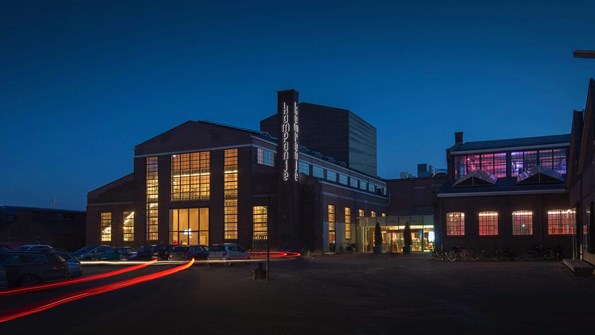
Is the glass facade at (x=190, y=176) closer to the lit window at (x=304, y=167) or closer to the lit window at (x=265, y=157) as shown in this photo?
the lit window at (x=265, y=157)

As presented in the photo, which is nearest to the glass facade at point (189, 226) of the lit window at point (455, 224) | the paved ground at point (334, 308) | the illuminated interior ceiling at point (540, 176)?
the lit window at point (455, 224)

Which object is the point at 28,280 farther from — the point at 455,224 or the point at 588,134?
the point at 455,224

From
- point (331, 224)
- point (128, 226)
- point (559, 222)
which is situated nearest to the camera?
point (559, 222)

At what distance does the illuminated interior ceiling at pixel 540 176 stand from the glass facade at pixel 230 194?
99.0 ft

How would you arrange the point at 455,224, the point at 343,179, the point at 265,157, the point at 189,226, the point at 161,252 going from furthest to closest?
1. the point at 343,179
2. the point at 189,226
3. the point at 265,157
4. the point at 161,252
5. the point at 455,224

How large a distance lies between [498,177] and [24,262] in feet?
135

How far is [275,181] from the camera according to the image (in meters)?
66.6

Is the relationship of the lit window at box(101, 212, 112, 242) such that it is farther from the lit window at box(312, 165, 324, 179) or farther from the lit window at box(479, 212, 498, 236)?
the lit window at box(479, 212, 498, 236)

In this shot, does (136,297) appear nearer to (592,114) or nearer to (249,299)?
(249,299)

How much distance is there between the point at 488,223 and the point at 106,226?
46.4m

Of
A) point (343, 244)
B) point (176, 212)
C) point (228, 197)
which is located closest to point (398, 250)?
point (343, 244)

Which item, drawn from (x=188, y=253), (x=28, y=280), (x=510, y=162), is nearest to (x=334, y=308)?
(x=28, y=280)

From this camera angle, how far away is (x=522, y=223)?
4797cm

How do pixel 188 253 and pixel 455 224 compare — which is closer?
pixel 188 253
